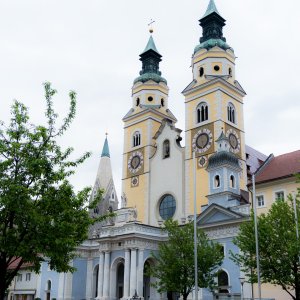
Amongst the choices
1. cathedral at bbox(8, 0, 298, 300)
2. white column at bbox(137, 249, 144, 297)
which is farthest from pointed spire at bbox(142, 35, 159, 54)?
white column at bbox(137, 249, 144, 297)

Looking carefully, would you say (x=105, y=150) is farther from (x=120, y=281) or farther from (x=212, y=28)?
(x=120, y=281)

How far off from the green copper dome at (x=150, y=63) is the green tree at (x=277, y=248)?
41.4m

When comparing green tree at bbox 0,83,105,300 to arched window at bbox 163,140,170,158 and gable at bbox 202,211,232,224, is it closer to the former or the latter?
gable at bbox 202,211,232,224

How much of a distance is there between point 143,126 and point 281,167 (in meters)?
23.1

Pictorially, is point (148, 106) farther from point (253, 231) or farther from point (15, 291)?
point (253, 231)

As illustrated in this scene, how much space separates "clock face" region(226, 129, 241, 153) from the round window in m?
9.78

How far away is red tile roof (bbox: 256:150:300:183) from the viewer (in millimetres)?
44125

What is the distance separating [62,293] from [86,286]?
305 centimetres

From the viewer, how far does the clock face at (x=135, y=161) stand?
6082 cm

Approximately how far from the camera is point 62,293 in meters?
53.0

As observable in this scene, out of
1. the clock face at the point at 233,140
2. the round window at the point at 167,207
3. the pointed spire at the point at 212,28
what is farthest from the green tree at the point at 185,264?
the pointed spire at the point at 212,28

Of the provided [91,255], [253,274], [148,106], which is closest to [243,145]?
[148,106]

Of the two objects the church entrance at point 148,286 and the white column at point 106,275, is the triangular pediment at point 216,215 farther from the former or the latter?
the white column at point 106,275

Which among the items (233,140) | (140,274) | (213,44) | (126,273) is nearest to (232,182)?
(233,140)
